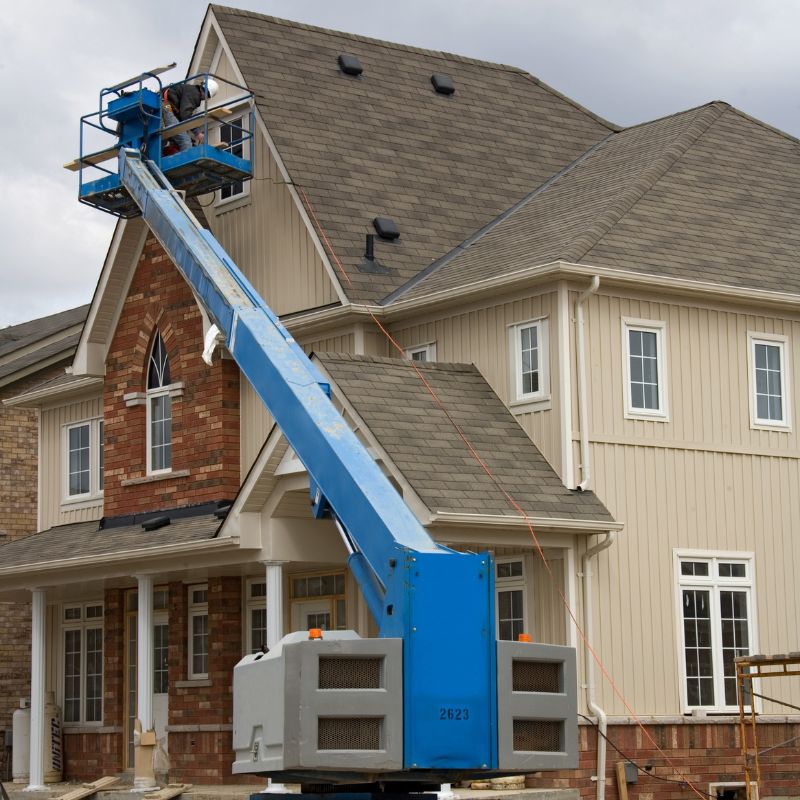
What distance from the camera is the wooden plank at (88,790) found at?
2462cm

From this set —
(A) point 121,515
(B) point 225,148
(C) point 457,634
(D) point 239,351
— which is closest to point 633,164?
(B) point 225,148

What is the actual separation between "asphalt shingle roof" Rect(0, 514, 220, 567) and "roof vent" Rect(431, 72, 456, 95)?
9.43m

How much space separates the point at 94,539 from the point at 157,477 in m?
1.54

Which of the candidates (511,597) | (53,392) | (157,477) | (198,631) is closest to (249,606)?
(198,631)

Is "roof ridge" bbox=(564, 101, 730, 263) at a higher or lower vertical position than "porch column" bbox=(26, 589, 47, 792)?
higher

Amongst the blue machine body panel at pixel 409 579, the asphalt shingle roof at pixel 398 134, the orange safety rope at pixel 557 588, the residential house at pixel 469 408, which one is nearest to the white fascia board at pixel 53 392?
the residential house at pixel 469 408

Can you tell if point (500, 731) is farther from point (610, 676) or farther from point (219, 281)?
point (610, 676)

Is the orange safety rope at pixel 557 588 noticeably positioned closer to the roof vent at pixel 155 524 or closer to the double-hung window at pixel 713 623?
the double-hung window at pixel 713 623

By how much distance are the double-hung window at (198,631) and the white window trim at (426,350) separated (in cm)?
519

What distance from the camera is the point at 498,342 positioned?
2283 centimetres

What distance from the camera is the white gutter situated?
20.7m

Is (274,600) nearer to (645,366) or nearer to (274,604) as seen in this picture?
(274,604)

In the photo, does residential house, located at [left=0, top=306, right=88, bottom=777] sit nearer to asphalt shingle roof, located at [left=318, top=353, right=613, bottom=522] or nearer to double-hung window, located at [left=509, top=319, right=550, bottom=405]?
asphalt shingle roof, located at [left=318, top=353, right=613, bottom=522]

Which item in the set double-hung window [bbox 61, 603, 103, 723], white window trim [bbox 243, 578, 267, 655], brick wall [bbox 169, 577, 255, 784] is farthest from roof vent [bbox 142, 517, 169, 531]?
double-hung window [bbox 61, 603, 103, 723]
